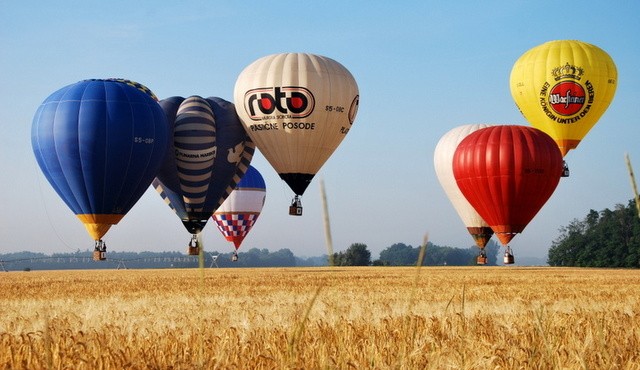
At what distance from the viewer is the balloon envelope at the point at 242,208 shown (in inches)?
2621

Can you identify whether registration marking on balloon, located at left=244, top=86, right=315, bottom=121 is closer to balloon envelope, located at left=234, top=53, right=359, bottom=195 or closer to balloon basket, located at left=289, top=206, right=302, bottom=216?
balloon envelope, located at left=234, top=53, right=359, bottom=195

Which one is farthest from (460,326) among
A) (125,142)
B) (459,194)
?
(459,194)

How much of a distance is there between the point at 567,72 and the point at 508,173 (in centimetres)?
992

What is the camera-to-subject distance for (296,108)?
39438mm

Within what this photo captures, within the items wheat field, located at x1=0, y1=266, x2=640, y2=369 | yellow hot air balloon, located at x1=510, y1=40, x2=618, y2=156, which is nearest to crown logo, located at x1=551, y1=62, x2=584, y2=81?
yellow hot air balloon, located at x1=510, y1=40, x2=618, y2=156

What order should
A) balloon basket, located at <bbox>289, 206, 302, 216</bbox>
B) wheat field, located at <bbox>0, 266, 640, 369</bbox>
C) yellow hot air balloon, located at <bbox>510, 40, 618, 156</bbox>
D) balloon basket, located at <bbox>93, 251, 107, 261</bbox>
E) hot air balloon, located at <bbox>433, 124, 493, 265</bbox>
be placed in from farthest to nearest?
hot air balloon, located at <bbox>433, 124, 493, 265</bbox> → yellow hot air balloon, located at <bbox>510, 40, 618, 156</bbox> → balloon basket, located at <bbox>289, 206, 302, 216</bbox> → balloon basket, located at <bbox>93, 251, 107, 261</bbox> → wheat field, located at <bbox>0, 266, 640, 369</bbox>

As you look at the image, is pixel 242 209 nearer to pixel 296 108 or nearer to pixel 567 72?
pixel 296 108

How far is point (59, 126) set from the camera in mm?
36312

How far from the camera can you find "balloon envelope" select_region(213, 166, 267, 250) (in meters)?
66.6

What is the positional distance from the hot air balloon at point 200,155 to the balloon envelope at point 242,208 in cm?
2038

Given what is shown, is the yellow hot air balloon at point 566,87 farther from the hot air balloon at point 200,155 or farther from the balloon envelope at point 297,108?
the hot air balloon at point 200,155

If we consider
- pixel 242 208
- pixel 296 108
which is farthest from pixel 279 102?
pixel 242 208

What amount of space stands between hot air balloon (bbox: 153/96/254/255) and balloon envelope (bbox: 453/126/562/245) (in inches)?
500

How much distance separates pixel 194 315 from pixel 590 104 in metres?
41.5
